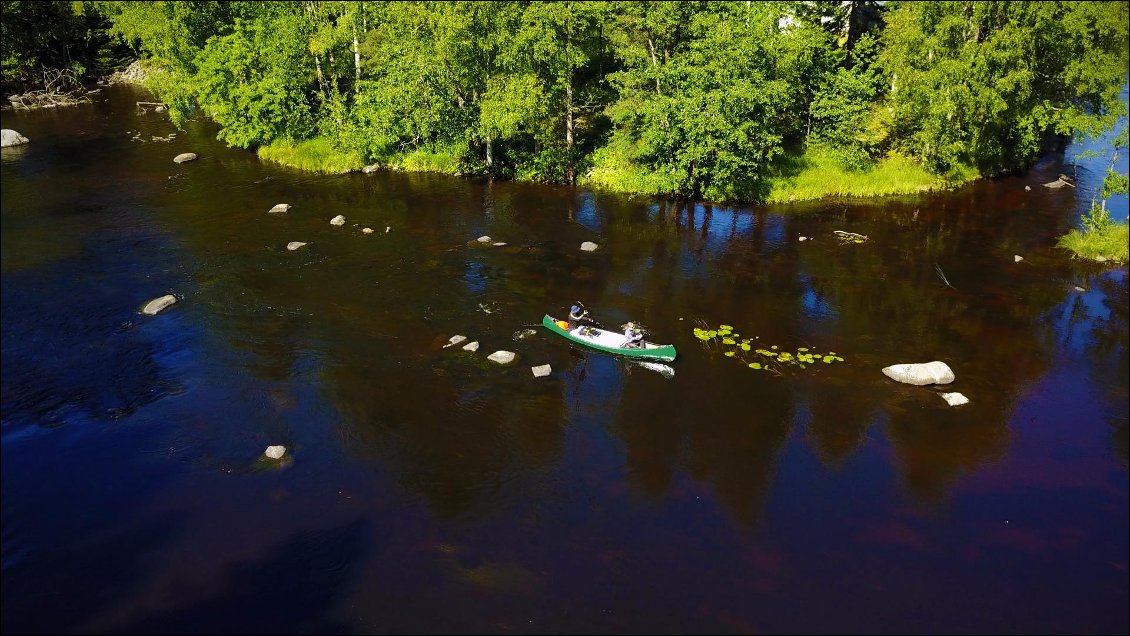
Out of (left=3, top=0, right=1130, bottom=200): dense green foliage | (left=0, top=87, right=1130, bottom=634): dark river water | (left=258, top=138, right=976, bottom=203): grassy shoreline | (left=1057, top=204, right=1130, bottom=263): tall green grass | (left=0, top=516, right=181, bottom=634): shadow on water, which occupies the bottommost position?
(left=0, top=516, right=181, bottom=634): shadow on water

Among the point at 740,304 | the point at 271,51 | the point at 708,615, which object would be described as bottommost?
the point at 708,615

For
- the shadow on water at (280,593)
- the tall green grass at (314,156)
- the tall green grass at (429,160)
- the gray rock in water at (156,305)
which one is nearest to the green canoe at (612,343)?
the shadow on water at (280,593)

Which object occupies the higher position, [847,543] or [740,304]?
[740,304]

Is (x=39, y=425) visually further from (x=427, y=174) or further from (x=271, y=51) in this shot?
(x=271, y=51)

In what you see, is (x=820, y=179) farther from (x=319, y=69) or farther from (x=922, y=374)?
(x=319, y=69)

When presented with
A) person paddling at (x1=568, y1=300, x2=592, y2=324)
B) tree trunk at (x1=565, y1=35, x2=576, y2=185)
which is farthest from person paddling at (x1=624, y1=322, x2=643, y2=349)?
tree trunk at (x1=565, y1=35, x2=576, y2=185)

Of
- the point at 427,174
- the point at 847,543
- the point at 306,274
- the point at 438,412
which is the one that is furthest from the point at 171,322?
the point at 847,543

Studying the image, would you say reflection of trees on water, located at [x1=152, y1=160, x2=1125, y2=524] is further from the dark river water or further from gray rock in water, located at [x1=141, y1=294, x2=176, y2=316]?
gray rock in water, located at [x1=141, y1=294, x2=176, y2=316]

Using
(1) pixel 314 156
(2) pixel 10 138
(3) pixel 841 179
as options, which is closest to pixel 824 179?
(3) pixel 841 179
